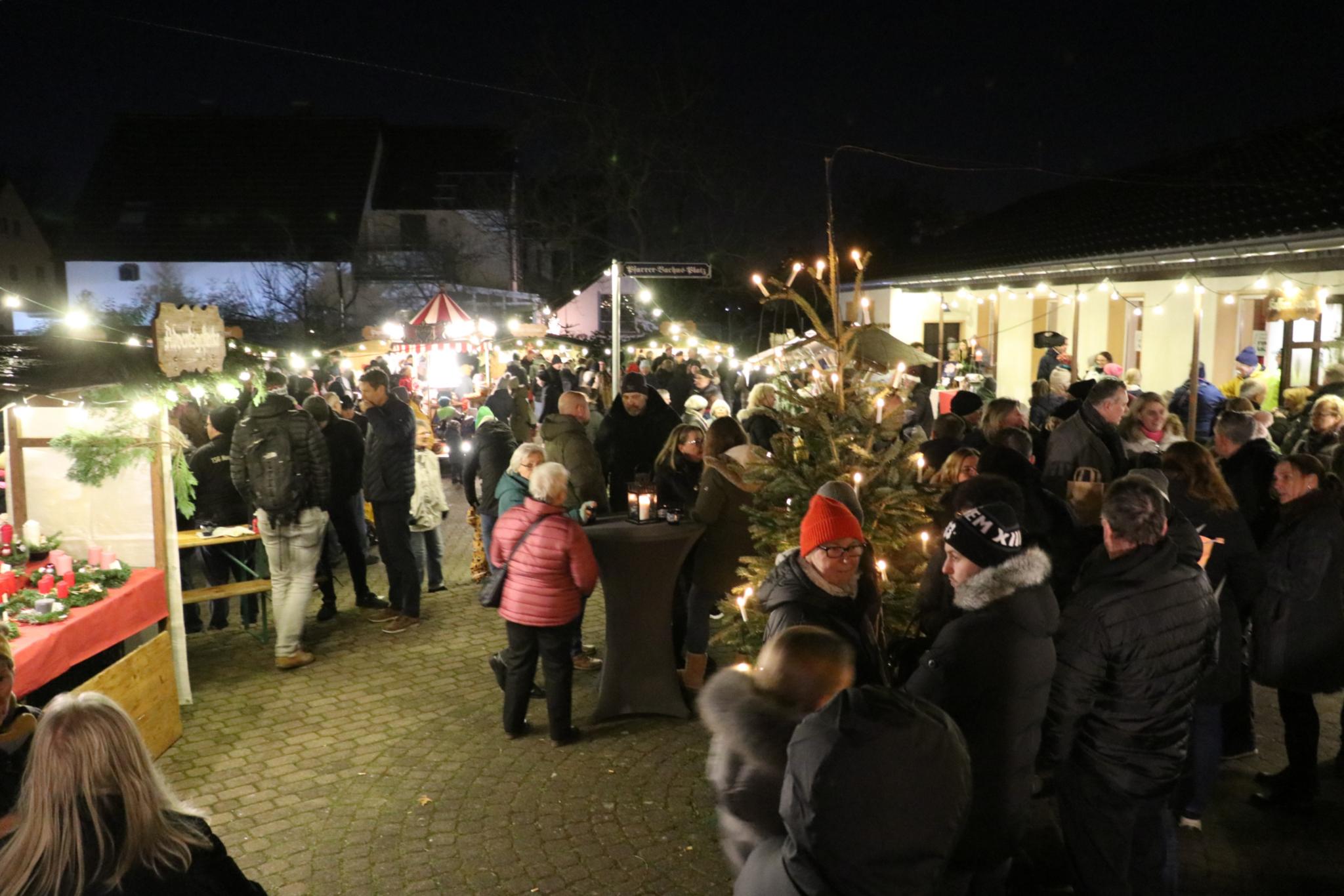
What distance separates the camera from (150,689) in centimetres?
603

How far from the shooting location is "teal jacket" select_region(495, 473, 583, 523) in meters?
7.21

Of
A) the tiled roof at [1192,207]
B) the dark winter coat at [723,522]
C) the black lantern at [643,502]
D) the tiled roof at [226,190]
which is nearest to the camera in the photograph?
the dark winter coat at [723,522]

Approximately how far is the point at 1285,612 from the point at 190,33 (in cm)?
931

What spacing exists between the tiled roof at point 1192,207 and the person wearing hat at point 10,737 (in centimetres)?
1095

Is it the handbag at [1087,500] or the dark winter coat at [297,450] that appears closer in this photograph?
the handbag at [1087,500]

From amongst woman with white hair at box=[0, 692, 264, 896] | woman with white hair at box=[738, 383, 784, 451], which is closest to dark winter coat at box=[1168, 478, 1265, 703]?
woman with white hair at box=[738, 383, 784, 451]

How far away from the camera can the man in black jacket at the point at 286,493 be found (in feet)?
24.1

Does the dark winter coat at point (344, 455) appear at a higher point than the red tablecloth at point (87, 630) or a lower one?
higher

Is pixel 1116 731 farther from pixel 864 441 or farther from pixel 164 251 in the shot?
pixel 164 251

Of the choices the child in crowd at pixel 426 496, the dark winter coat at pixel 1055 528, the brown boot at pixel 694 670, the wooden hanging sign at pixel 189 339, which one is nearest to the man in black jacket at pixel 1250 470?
the dark winter coat at pixel 1055 528

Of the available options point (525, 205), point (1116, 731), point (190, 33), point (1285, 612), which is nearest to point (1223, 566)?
point (1285, 612)

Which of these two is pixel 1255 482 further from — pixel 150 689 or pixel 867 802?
pixel 150 689

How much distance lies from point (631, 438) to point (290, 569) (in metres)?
2.99

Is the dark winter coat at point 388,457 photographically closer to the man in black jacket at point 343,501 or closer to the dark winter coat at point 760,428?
the man in black jacket at point 343,501
